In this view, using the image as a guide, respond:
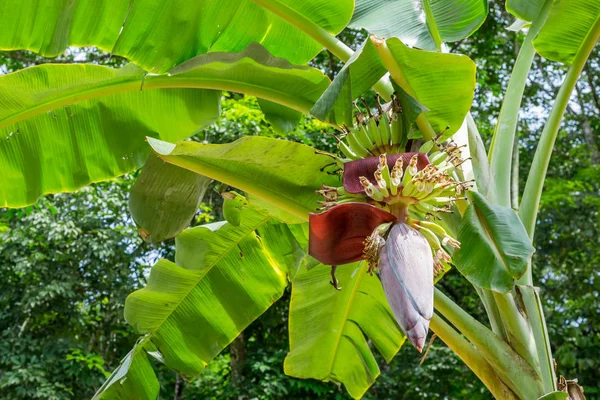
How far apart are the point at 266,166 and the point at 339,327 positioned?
2.45ft

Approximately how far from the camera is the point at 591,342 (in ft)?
16.1

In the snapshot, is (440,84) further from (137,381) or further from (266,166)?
(137,381)

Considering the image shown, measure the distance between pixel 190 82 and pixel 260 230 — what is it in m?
0.49

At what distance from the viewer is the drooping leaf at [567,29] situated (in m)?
1.71

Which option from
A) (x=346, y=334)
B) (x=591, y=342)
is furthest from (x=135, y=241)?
(x=346, y=334)

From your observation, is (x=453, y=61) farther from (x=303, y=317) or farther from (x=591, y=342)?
(x=591, y=342)

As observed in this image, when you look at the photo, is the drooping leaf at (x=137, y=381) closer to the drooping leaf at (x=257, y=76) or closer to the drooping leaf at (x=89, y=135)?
the drooping leaf at (x=89, y=135)

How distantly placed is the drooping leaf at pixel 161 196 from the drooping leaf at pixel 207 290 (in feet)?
1.12

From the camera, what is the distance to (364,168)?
118 cm

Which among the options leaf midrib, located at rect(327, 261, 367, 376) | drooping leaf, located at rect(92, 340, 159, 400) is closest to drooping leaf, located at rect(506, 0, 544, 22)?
leaf midrib, located at rect(327, 261, 367, 376)

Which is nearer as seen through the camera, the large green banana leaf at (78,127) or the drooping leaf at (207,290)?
the large green banana leaf at (78,127)

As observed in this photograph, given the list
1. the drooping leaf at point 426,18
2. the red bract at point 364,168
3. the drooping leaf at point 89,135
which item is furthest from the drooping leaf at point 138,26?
the red bract at point 364,168

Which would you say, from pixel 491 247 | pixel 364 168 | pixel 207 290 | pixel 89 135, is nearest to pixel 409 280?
pixel 364 168

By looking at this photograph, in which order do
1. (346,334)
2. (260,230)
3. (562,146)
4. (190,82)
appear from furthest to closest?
(562,146), (346,334), (260,230), (190,82)
